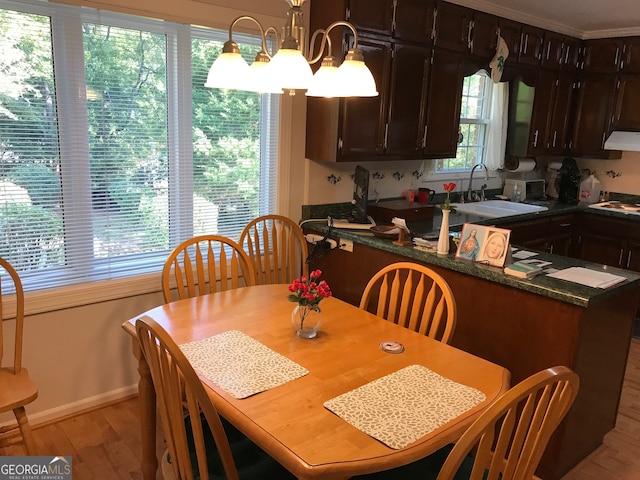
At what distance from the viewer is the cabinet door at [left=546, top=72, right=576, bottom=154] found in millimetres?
4325

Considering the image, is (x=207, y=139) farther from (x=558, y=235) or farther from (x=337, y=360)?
(x=558, y=235)

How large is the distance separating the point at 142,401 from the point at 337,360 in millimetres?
752

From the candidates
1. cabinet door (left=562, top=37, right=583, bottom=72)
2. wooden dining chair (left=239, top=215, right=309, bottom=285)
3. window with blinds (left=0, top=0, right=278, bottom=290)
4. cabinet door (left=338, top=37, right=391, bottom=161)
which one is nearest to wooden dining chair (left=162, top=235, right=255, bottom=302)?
wooden dining chair (left=239, top=215, right=309, bottom=285)

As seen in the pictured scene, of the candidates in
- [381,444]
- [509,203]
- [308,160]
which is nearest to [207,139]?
[308,160]

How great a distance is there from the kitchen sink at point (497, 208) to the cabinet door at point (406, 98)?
0.78 metres

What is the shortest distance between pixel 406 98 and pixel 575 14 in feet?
5.86

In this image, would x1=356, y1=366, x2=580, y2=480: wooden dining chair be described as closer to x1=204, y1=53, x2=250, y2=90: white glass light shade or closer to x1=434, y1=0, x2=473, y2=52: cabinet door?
x1=204, y1=53, x2=250, y2=90: white glass light shade

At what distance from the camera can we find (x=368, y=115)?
3021mm

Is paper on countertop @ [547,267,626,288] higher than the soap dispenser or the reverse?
the reverse

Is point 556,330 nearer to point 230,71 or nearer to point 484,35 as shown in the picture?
point 230,71

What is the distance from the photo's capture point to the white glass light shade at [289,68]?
4.65 ft

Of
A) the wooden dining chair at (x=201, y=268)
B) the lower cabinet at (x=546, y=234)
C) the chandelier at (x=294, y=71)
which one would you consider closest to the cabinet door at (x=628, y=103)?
the lower cabinet at (x=546, y=234)

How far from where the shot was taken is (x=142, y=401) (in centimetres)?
185

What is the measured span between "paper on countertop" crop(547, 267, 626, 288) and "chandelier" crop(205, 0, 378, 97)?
4.14 feet
